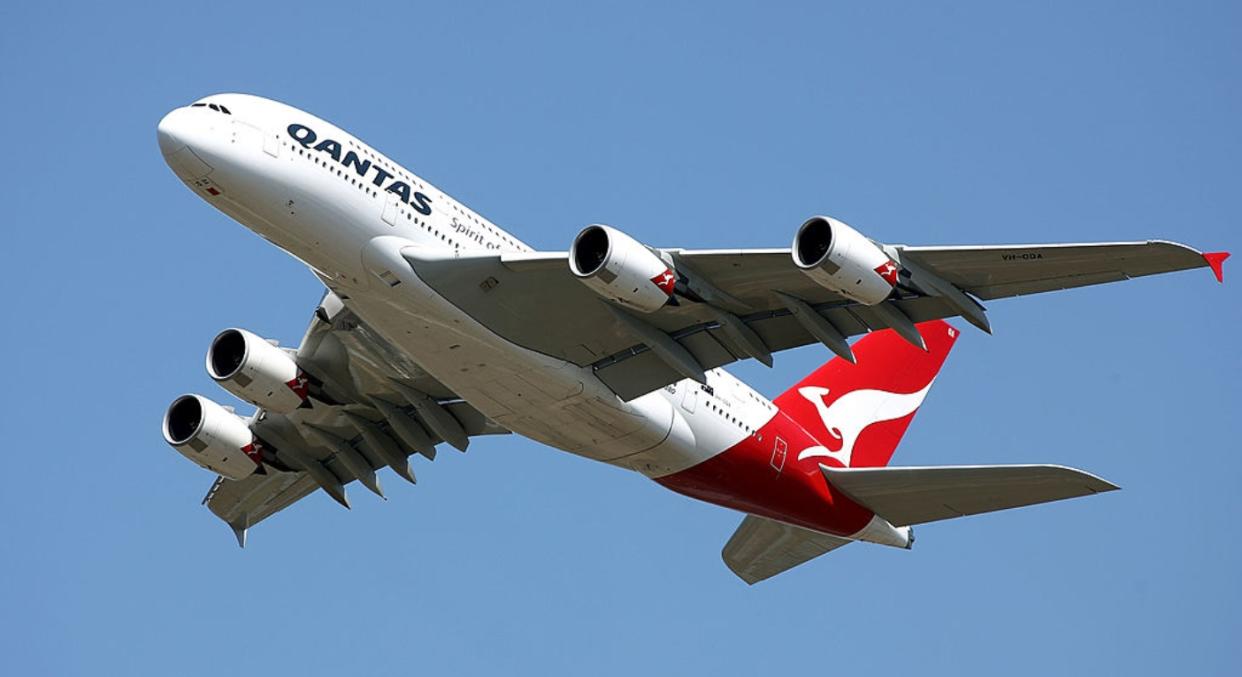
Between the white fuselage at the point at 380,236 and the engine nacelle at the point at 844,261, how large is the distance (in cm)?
593

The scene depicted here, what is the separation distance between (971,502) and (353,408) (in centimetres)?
1284

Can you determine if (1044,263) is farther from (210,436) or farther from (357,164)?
(210,436)

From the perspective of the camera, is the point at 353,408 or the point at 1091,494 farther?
the point at 353,408

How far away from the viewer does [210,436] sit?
38.5 meters

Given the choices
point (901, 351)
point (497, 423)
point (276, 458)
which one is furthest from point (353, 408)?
point (901, 351)

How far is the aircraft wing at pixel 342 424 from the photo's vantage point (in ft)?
120

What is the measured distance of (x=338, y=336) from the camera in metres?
Answer: 36.0

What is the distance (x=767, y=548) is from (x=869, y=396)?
397 centimetres

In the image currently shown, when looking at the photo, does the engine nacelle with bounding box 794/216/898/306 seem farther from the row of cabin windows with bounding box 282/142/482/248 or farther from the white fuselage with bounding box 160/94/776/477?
the row of cabin windows with bounding box 282/142/482/248

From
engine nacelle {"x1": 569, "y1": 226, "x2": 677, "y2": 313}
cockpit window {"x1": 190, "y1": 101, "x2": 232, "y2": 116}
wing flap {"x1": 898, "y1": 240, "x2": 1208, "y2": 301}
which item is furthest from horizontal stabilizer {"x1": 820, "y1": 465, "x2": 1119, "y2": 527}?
cockpit window {"x1": 190, "y1": 101, "x2": 232, "y2": 116}

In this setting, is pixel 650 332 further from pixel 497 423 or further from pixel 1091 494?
pixel 1091 494

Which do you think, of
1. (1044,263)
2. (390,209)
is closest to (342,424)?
(390,209)

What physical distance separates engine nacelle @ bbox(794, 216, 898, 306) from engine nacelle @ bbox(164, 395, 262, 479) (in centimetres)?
1461

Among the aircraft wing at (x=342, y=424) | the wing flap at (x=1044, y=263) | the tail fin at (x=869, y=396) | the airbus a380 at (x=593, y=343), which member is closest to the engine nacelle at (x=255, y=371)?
the airbus a380 at (x=593, y=343)
